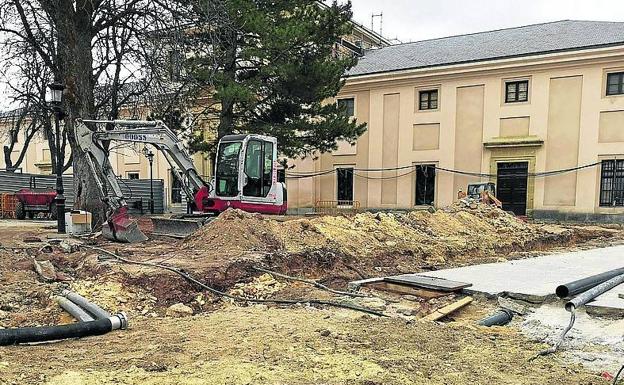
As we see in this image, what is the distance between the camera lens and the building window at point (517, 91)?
22891 millimetres

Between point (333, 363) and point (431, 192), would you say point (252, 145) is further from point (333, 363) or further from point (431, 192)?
point (431, 192)

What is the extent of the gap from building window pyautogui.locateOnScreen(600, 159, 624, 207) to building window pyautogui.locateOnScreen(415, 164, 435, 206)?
7.10 m

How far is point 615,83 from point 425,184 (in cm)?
890

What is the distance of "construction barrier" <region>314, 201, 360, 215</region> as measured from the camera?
26.8m

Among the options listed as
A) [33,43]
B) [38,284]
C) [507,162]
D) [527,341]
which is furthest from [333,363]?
[507,162]

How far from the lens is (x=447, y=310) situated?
5.91 metres

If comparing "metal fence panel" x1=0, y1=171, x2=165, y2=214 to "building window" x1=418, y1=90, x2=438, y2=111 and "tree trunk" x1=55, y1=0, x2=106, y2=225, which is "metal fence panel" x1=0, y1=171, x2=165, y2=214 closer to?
"tree trunk" x1=55, y1=0, x2=106, y2=225

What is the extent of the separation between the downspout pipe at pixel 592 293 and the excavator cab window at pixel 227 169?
8.81m

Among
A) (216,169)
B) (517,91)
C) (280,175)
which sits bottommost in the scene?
(280,175)

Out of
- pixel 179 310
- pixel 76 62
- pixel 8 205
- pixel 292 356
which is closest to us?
pixel 292 356

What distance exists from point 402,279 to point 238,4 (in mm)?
11787

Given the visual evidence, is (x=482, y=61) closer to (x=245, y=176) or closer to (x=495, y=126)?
(x=495, y=126)

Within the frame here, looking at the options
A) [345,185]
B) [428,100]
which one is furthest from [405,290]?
[345,185]

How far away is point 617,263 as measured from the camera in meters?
9.75
